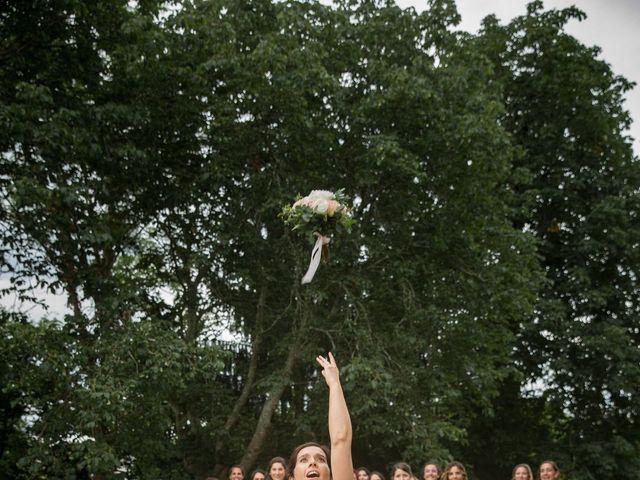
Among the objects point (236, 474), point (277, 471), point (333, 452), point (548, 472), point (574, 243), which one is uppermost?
point (574, 243)

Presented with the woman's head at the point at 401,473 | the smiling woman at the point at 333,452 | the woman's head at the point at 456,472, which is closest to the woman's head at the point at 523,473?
the woman's head at the point at 456,472

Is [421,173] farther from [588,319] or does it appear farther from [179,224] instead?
[588,319]

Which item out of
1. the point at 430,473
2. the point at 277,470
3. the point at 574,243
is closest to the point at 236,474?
the point at 277,470

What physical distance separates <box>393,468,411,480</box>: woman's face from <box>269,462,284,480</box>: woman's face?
56.2 inches

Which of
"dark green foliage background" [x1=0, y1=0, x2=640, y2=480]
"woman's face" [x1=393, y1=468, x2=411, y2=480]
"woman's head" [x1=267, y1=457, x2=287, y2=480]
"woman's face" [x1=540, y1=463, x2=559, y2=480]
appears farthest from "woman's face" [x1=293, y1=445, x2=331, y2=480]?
"dark green foliage background" [x1=0, y1=0, x2=640, y2=480]

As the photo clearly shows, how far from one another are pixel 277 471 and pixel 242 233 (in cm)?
780

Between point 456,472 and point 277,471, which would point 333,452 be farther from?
point 456,472

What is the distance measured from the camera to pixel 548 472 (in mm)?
10141

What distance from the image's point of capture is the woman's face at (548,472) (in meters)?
10.1

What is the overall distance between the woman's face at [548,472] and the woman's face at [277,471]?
9.60ft

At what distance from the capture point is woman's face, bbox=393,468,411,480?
33.1ft

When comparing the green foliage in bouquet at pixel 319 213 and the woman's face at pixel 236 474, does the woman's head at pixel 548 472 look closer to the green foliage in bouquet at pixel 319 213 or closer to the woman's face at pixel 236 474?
the woman's face at pixel 236 474

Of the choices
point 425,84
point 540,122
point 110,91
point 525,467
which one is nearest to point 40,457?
point 110,91

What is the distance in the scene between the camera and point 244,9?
16656 mm
